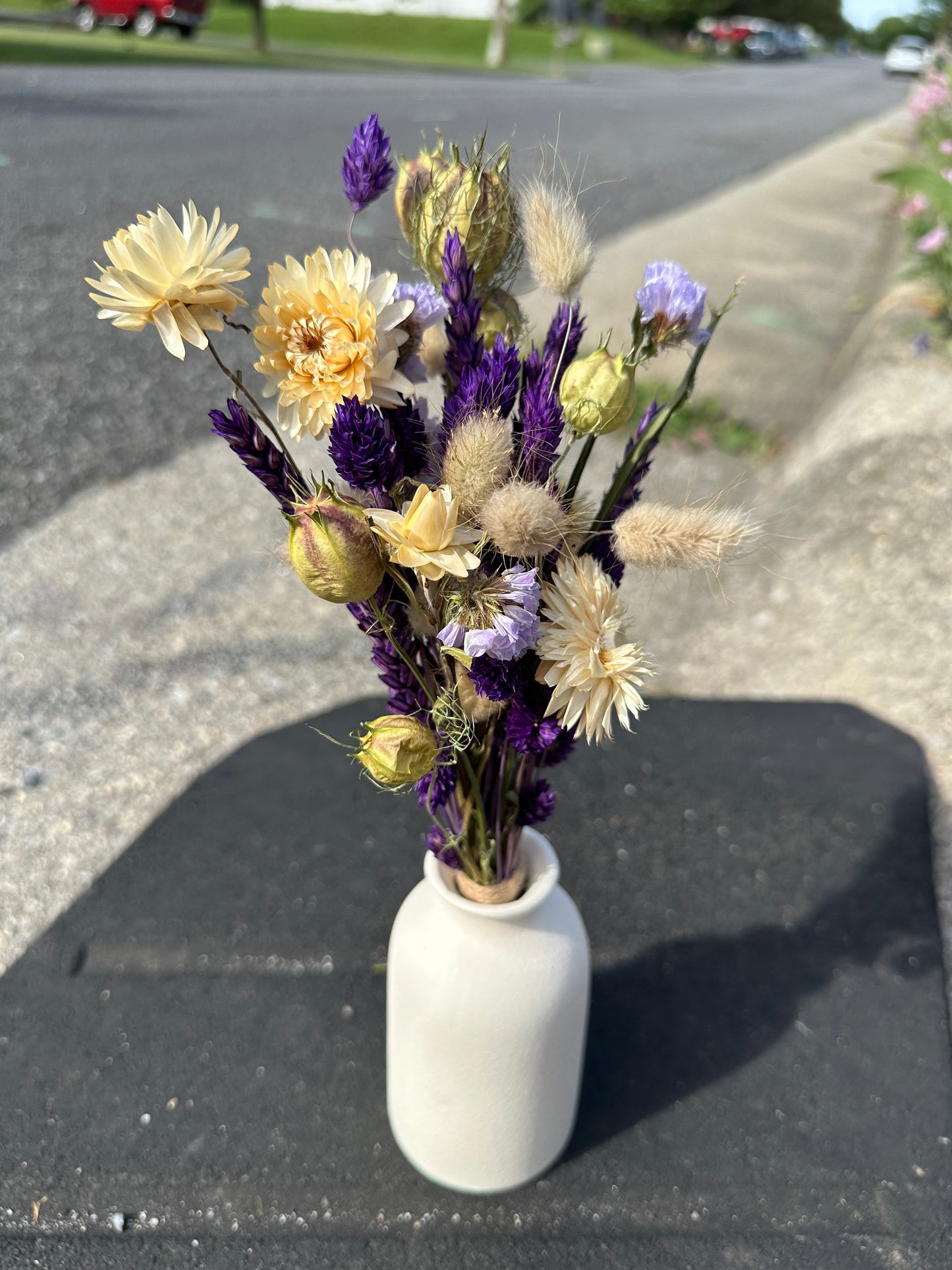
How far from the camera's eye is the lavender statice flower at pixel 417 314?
0.96m

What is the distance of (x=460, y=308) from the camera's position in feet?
3.10

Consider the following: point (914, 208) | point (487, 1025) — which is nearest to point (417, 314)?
point (487, 1025)

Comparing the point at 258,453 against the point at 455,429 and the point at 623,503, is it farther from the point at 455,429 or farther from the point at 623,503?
the point at 623,503

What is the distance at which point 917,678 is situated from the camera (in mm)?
2697

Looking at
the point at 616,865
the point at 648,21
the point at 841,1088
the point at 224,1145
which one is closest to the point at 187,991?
the point at 224,1145

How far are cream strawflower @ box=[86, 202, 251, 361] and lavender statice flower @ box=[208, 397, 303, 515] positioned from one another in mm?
77

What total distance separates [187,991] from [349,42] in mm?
29270

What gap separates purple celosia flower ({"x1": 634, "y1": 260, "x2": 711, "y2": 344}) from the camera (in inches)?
37.6

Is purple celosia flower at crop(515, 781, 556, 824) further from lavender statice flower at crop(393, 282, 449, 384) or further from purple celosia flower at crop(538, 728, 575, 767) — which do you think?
lavender statice flower at crop(393, 282, 449, 384)

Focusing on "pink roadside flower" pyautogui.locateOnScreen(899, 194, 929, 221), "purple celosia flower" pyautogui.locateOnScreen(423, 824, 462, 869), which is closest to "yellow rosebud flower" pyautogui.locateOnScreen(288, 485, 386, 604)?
"purple celosia flower" pyautogui.locateOnScreen(423, 824, 462, 869)

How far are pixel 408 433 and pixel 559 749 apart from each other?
1.54 feet

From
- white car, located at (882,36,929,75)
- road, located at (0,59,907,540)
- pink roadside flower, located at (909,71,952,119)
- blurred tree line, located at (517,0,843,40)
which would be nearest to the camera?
road, located at (0,59,907,540)

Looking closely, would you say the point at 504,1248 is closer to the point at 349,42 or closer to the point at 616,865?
the point at 616,865

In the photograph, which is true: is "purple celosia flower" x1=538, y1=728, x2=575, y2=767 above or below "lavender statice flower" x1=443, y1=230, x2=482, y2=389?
below
